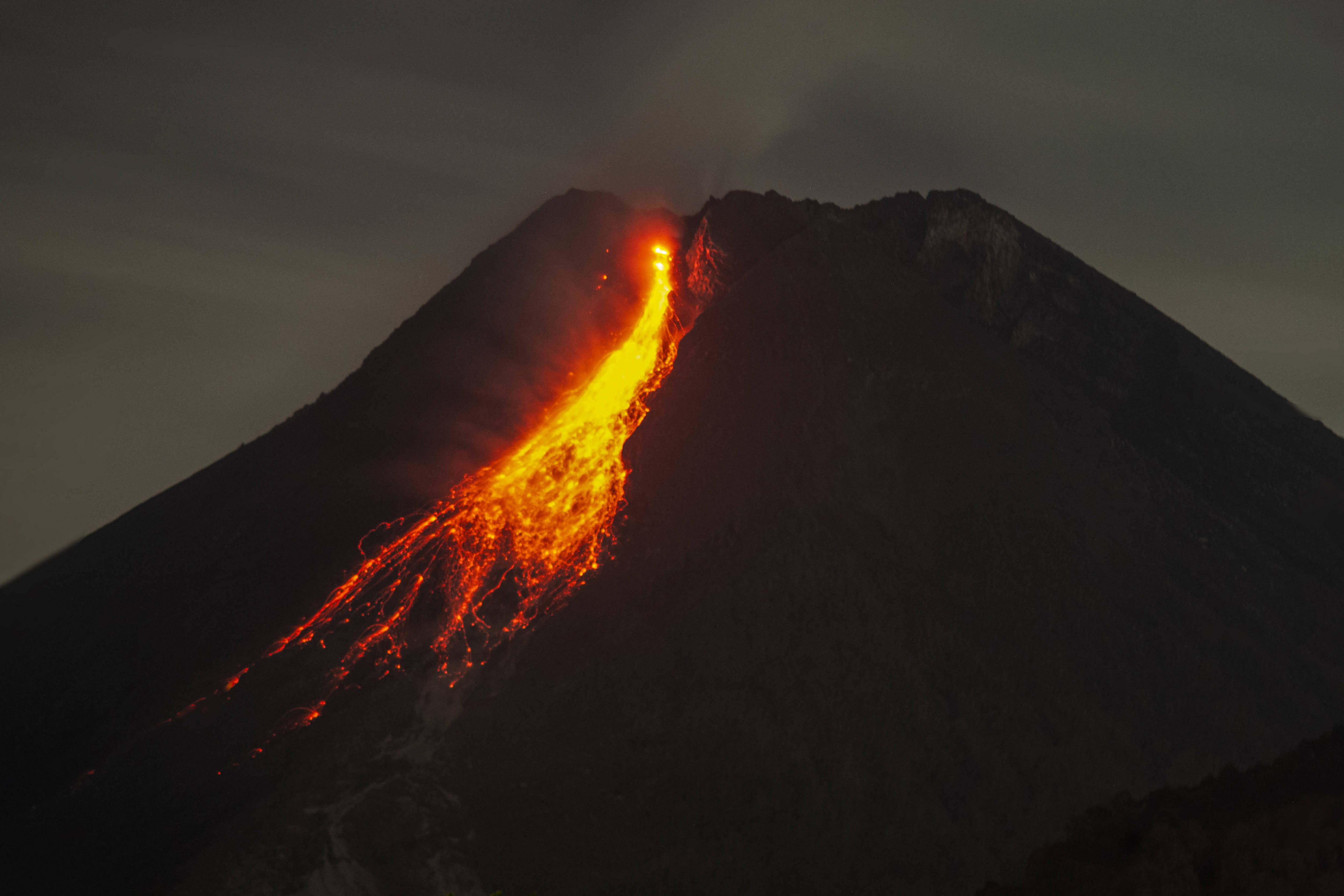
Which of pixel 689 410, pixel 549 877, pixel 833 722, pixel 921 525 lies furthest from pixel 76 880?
pixel 921 525

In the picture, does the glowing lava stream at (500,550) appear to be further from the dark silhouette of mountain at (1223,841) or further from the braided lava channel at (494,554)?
the dark silhouette of mountain at (1223,841)

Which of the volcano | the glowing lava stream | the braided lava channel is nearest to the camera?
the volcano

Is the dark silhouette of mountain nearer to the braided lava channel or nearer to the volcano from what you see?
the volcano

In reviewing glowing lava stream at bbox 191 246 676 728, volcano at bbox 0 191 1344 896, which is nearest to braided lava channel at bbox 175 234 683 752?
glowing lava stream at bbox 191 246 676 728

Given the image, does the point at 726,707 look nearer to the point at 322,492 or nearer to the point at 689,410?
the point at 689,410

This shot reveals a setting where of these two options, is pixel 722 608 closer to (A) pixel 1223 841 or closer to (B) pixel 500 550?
(B) pixel 500 550

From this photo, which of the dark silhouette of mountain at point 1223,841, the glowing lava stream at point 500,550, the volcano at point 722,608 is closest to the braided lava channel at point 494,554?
the glowing lava stream at point 500,550
